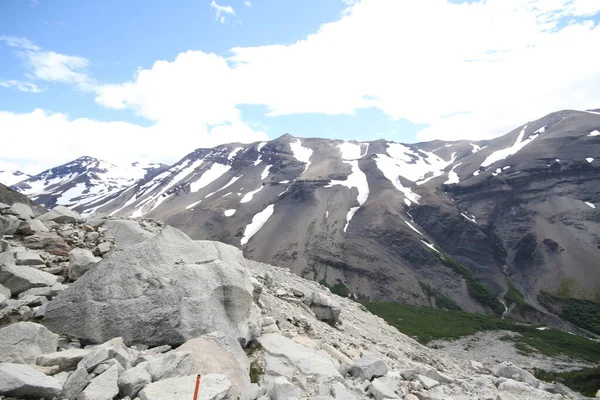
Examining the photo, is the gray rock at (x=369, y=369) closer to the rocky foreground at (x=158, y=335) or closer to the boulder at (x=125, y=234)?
the rocky foreground at (x=158, y=335)

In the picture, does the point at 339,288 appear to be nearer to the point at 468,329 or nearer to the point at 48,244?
the point at 468,329

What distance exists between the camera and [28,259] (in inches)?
619

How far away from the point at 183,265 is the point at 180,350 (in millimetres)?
4115

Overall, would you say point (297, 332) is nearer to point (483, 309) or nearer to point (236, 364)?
point (236, 364)

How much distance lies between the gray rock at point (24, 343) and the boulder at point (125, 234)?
27.8 feet

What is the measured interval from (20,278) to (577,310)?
206 m

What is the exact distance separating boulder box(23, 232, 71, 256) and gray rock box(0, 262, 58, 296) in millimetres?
2841

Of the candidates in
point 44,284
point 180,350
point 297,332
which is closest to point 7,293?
point 44,284

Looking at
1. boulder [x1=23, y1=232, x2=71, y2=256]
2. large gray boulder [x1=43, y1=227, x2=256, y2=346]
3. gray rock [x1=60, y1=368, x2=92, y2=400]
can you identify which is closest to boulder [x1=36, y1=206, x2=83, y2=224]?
boulder [x1=23, y1=232, x2=71, y2=256]

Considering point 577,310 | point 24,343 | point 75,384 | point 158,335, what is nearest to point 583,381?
point 158,335

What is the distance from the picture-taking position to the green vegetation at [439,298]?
175500 millimetres

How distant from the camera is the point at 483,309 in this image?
17600 cm

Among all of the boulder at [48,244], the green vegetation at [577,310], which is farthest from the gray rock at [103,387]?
the green vegetation at [577,310]

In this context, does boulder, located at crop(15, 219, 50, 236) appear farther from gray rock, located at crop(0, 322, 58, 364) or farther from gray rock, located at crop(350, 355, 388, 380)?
gray rock, located at crop(350, 355, 388, 380)
